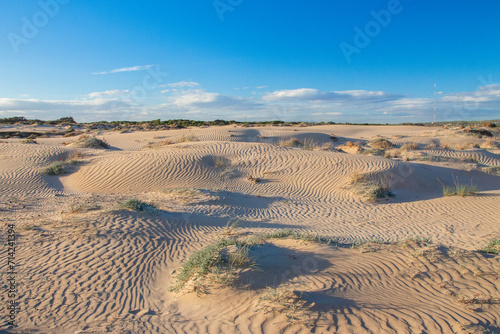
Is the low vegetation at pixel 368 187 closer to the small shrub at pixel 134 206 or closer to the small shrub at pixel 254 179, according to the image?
the small shrub at pixel 254 179

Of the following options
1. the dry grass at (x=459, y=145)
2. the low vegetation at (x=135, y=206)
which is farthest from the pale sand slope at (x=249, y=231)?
the dry grass at (x=459, y=145)

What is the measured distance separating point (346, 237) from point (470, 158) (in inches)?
585

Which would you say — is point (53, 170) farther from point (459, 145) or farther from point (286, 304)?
point (459, 145)

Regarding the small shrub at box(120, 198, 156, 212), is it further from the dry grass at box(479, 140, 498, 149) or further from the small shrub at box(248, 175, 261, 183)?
the dry grass at box(479, 140, 498, 149)

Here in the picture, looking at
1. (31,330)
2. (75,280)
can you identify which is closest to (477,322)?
(31,330)

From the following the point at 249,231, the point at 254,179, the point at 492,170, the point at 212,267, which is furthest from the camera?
the point at 492,170

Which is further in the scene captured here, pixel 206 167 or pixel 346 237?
pixel 206 167

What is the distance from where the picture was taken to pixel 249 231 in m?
7.71

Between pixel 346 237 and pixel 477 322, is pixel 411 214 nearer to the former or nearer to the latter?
pixel 346 237

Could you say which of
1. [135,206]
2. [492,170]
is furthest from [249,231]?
[492,170]

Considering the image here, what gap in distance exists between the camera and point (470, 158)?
59.8ft

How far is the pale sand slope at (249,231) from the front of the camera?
12.8ft

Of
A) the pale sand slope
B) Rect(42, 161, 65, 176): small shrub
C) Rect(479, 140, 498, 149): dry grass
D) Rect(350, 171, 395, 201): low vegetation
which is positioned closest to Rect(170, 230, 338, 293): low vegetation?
the pale sand slope

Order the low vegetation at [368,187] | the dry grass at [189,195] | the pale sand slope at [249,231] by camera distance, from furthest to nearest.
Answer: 1. the low vegetation at [368,187]
2. the dry grass at [189,195]
3. the pale sand slope at [249,231]
